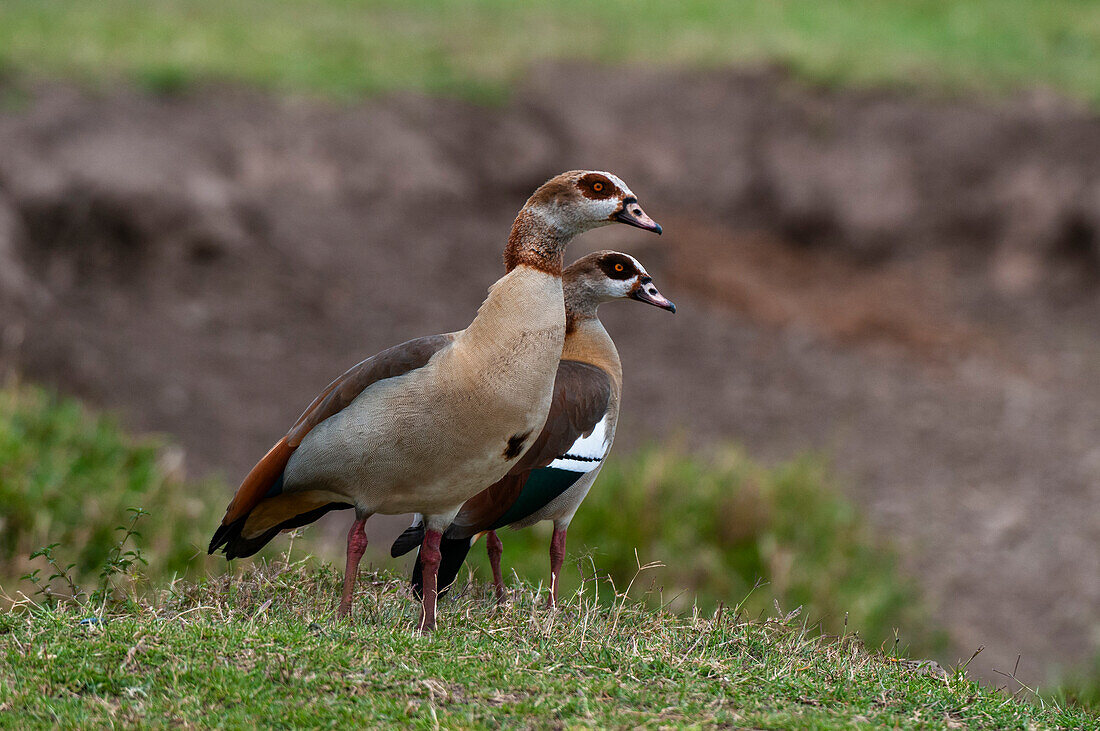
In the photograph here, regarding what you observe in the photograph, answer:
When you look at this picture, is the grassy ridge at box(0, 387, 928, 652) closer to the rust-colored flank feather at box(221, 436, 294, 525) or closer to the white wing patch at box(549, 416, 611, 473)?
the white wing patch at box(549, 416, 611, 473)

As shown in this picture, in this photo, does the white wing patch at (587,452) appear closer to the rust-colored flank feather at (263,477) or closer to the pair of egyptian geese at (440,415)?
the pair of egyptian geese at (440,415)

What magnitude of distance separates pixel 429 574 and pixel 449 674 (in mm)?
748

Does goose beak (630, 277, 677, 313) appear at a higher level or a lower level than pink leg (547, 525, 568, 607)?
higher

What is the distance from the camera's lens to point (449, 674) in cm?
→ 381

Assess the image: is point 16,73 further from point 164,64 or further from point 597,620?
point 597,620

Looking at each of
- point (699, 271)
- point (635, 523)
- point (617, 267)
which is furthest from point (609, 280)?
point (699, 271)

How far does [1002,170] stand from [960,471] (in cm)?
435

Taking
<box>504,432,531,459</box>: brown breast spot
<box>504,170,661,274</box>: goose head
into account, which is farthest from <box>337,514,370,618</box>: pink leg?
<box>504,170,661,274</box>: goose head

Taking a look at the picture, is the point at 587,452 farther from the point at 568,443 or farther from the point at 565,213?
the point at 565,213

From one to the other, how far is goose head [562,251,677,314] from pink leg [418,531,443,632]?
117cm

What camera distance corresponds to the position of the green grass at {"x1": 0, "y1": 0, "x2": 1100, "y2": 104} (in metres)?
A: 13.0

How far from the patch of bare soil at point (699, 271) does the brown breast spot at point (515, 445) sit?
5639mm

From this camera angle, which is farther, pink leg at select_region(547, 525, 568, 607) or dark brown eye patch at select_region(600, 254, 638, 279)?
dark brown eye patch at select_region(600, 254, 638, 279)

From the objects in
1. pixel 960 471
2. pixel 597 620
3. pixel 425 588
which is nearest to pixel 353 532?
pixel 425 588
